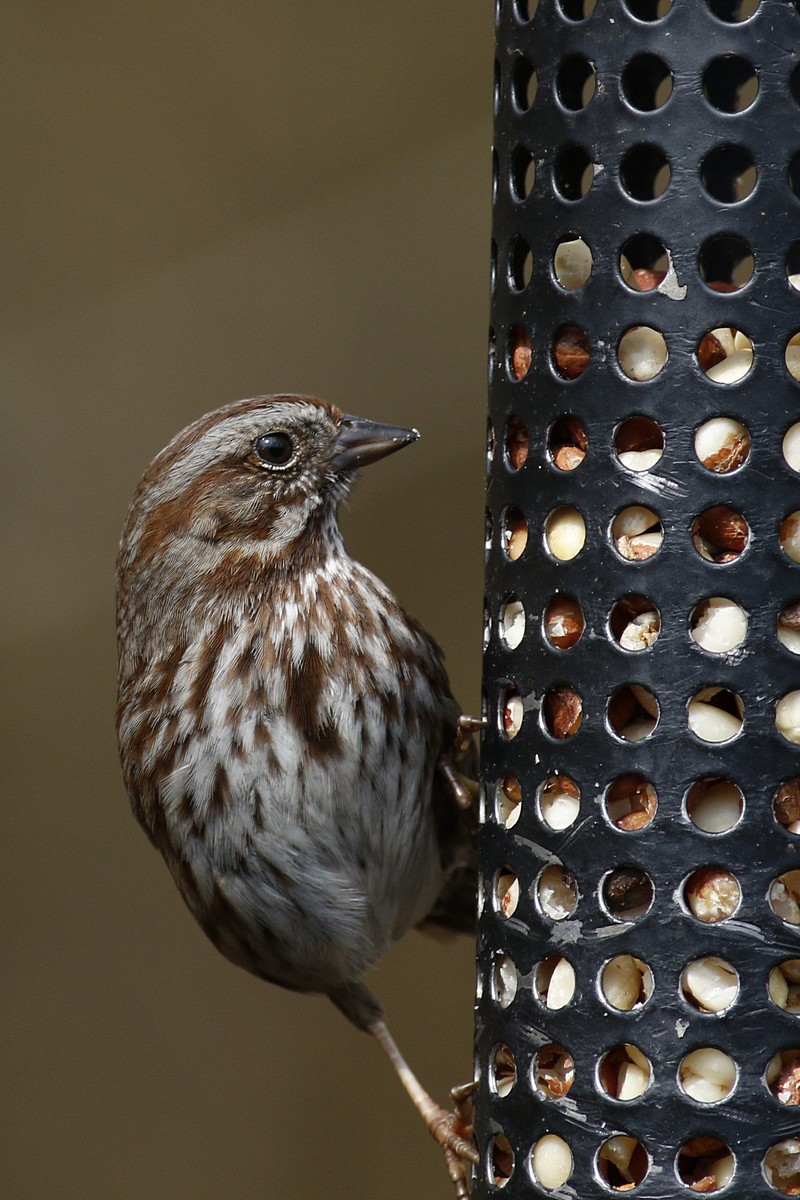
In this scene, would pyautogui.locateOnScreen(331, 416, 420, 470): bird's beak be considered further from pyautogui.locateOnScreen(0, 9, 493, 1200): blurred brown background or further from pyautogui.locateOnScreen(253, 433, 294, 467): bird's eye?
pyautogui.locateOnScreen(0, 9, 493, 1200): blurred brown background

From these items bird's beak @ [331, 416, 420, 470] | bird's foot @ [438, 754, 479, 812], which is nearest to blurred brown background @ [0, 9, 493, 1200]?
bird's beak @ [331, 416, 420, 470]

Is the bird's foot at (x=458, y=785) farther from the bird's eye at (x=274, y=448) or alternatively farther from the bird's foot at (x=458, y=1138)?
the bird's eye at (x=274, y=448)

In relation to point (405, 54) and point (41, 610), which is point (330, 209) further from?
point (41, 610)

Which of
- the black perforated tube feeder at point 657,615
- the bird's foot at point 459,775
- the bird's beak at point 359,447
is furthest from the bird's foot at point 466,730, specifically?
the bird's beak at point 359,447

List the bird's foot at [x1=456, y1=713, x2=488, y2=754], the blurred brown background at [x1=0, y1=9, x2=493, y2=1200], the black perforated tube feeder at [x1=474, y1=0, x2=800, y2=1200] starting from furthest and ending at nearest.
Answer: the blurred brown background at [x1=0, y1=9, x2=493, y2=1200]
the bird's foot at [x1=456, y1=713, x2=488, y2=754]
the black perforated tube feeder at [x1=474, y1=0, x2=800, y2=1200]

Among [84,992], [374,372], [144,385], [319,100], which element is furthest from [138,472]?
[84,992]

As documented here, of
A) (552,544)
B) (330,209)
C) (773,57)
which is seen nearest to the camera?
(773,57)
